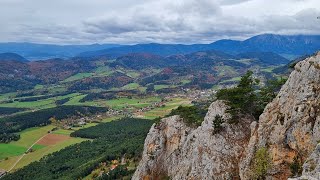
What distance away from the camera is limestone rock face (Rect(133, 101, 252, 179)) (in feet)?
166

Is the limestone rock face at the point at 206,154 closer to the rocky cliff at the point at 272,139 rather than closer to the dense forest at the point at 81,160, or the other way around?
the rocky cliff at the point at 272,139

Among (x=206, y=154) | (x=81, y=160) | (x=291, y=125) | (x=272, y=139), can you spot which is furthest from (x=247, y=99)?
(x=81, y=160)

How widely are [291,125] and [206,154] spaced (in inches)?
610

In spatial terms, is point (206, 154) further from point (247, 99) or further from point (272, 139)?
point (272, 139)

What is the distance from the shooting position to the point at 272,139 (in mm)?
43812

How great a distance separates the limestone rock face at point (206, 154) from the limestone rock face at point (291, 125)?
3.94 meters

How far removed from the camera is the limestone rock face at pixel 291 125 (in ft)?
131

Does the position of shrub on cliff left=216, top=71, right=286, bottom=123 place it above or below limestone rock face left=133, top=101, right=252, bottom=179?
above

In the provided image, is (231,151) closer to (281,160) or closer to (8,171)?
(281,160)

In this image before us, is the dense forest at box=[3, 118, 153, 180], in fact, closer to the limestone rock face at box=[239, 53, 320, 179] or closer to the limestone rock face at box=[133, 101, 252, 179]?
the limestone rock face at box=[133, 101, 252, 179]

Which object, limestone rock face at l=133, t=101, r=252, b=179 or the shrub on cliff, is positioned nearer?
limestone rock face at l=133, t=101, r=252, b=179

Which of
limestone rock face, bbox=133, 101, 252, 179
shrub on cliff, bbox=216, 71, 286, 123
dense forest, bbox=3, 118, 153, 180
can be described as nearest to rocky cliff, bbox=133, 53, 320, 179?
limestone rock face, bbox=133, 101, 252, 179

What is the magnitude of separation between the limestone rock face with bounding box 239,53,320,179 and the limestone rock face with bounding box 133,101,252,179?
155 inches

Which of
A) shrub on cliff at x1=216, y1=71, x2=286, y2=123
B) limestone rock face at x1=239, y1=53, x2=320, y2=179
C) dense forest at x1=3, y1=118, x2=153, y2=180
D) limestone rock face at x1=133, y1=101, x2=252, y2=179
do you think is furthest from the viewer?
dense forest at x1=3, y1=118, x2=153, y2=180
